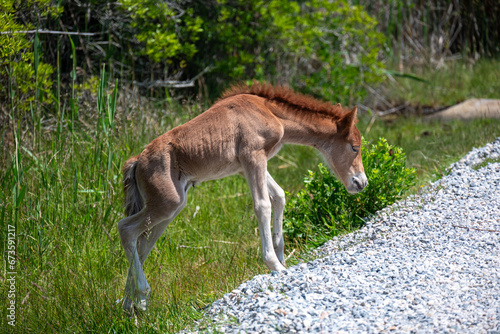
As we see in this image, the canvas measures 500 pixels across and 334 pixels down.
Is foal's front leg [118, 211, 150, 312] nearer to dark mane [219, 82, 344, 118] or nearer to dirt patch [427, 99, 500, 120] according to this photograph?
dark mane [219, 82, 344, 118]

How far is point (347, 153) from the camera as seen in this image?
554cm

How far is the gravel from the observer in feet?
12.1

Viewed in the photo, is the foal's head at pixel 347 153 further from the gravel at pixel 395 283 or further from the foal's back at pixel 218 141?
the foal's back at pixel 218 141

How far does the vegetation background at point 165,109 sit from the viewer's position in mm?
5113

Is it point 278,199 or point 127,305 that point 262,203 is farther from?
point 127,305

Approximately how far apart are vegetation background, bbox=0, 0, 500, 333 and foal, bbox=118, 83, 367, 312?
16.3 inches

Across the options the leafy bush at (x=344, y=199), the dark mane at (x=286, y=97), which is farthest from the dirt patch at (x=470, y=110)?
the dark mane at (x=286, y=97)

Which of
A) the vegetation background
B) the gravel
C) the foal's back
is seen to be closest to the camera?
the gravel

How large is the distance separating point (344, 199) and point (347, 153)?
921 mm

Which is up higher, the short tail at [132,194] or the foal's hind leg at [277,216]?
the short tail at [132,194]

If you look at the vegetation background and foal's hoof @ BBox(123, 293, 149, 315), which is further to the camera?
the vegetation background

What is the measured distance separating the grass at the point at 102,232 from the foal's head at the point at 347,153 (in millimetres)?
1318

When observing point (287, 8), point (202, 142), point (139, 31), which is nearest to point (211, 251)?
point (202, 142)

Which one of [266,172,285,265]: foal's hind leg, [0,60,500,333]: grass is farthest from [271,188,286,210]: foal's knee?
[0,60,500,333]: grass
